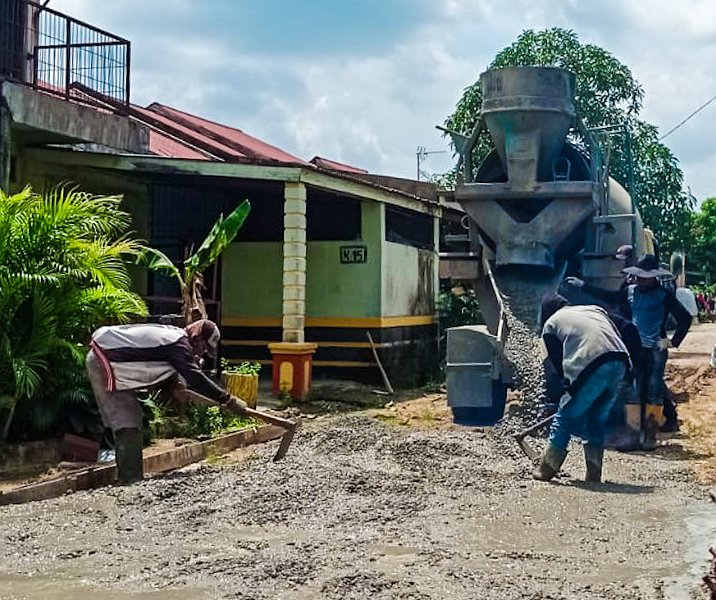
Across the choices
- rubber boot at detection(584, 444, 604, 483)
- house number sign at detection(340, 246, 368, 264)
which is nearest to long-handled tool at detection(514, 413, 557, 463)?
rubber boot at detection(584, 444, 604, 483)

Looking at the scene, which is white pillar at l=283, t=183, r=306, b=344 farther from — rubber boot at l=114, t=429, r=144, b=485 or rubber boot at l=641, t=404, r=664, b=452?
rubber boot at l=114, t=429, r=144, b=485

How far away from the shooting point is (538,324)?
1044cm

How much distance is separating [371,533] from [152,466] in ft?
10.3

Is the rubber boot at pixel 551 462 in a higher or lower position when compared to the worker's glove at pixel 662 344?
lower

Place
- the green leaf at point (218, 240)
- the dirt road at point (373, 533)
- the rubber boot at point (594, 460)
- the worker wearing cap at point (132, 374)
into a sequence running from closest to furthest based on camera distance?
the dirt road at point (373, 533) < the worker wearing cap at point (132, 374) < the rubber boot at point (594, 460) < the green leaf at point (218, 240)

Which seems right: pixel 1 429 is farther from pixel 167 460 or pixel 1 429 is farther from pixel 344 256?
pixel 344 256

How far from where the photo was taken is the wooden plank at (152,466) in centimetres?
753

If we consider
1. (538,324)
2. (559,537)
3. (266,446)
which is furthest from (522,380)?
(559,537)

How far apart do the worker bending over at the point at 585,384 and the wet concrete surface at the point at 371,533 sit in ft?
Answer: 0.84

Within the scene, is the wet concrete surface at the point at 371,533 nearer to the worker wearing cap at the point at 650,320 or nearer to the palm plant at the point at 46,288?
the worker wearing cap at the point at 650,320

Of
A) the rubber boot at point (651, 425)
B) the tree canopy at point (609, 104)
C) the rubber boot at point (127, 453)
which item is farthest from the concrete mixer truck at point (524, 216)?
the tree canopy at point (609, 104)

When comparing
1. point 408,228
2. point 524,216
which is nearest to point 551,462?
point 524,216

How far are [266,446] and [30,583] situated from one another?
4838 mm

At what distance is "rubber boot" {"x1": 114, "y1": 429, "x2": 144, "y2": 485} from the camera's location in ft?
26.2
